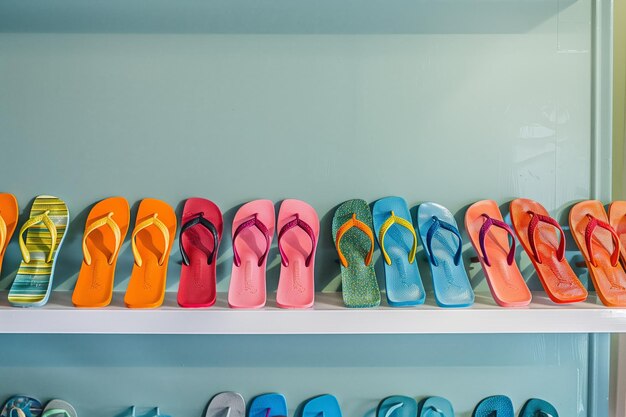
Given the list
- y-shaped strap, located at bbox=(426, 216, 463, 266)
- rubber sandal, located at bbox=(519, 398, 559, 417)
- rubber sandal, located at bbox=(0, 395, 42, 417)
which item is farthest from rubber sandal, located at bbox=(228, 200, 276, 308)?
rubber sandal, located at bbox=(519, 398, 559, 417)

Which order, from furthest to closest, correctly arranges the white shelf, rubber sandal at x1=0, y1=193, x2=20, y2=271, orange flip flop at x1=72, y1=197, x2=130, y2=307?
1. rubber sandal at x1=0, y1=193, x2=20, y2=271
2. orange flip flop at x1=72, y1=197, x2=130, y2=307
3. the white shelf

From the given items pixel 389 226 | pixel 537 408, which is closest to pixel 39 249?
pixel 389 226

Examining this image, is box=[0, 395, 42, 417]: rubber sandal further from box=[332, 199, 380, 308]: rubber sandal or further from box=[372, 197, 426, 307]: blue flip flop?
box=[372, 197, 426, 307]: blue flip flop

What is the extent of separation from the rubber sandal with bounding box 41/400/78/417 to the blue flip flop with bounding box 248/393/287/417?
508 mm

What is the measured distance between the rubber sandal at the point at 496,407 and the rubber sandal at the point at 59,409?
1.16m

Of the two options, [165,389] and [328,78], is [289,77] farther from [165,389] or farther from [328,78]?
[165,389]

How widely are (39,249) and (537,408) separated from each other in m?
1.47

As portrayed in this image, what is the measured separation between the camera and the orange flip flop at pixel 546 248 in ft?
4.10

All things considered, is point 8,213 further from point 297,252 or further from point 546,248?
point 546,248

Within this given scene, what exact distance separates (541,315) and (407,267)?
348 millimetres

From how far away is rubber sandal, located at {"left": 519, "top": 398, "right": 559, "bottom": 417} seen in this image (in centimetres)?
137

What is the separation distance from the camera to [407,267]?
132 centimetres

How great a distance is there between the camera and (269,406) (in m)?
1.37

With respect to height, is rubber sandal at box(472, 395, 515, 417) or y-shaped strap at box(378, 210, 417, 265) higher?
y-shaped strap at box(378, 210, 417, 265)
